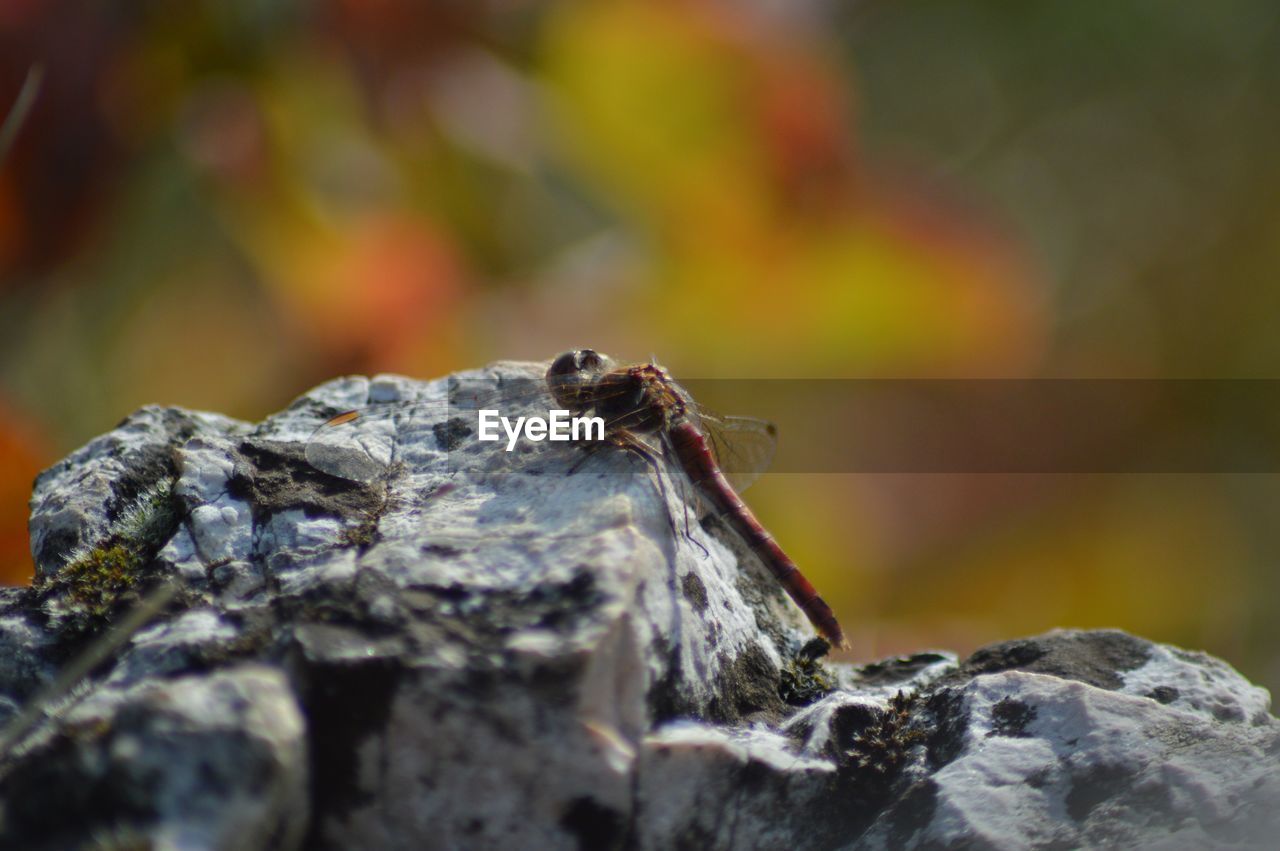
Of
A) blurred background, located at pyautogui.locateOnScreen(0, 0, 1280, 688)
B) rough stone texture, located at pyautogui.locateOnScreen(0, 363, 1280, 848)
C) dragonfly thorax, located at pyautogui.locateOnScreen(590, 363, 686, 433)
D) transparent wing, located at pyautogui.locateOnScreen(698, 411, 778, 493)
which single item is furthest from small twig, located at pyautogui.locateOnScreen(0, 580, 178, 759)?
blurred background, located at pyautogui.locateOnScreen(0, 0, 1280, 688)

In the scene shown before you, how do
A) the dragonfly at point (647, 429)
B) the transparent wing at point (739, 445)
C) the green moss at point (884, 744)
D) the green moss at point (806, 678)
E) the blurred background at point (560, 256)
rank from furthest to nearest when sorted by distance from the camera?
the blurred background at point (560, 256) < the transparent wing at point (739, 445) < the dragonfly at point (647, 429) < the green moss at point (806, 678) < the green moss at point (884, 744)

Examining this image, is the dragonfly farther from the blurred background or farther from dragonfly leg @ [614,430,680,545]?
the blurred background

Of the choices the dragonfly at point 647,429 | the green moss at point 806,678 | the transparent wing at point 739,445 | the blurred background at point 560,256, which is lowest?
the green moss at point 806,678

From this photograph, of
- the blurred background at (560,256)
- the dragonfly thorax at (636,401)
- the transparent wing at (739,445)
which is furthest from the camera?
the blurred background at (560,256)

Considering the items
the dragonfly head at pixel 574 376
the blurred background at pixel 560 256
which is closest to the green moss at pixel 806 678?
the dragonfly head at pixel 574 376

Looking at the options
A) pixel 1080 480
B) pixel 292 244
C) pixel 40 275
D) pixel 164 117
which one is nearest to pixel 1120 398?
pixel 1080 480

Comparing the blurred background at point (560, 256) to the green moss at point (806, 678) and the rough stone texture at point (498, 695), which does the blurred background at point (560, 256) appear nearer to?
the rough stone texture at point (498, 695)
